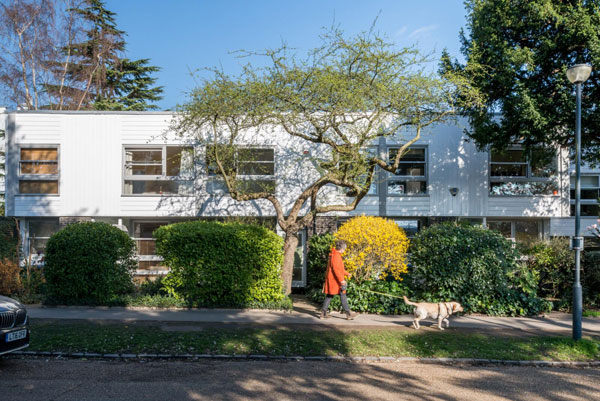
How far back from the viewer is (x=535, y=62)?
→ 460 inches

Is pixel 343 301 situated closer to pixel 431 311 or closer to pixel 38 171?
pixel 431 311

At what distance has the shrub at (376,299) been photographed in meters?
9.98

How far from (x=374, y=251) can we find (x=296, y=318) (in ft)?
8.46

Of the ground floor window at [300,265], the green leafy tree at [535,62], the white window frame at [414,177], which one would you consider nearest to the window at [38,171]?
the ground floor window at [300,265]

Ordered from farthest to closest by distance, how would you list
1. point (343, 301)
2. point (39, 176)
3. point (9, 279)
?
point (39, 176)
point (9, 279)
point (343, 301)

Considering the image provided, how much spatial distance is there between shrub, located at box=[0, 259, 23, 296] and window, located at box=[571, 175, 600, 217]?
17.7 m

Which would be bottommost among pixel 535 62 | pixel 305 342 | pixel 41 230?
pixel 305 342

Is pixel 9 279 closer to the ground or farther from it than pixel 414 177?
closer to the ground

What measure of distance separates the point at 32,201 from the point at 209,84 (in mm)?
8371

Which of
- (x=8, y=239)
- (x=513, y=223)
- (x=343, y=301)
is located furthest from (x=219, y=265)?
(x=513, y=223)

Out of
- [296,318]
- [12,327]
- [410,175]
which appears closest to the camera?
[12,327]

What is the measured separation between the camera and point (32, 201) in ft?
47.8

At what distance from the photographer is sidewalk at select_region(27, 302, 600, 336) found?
8.69 m

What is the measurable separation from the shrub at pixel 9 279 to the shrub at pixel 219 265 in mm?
4085
